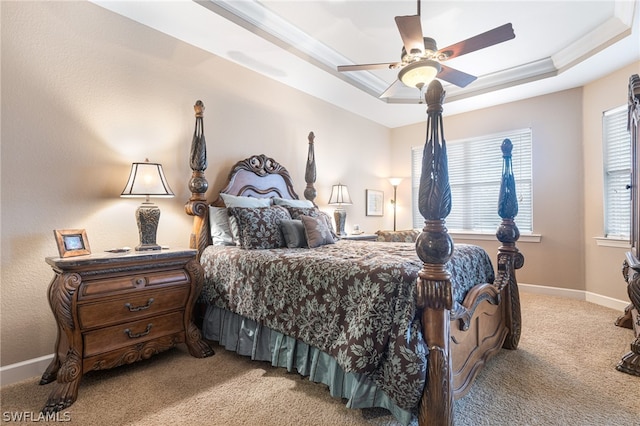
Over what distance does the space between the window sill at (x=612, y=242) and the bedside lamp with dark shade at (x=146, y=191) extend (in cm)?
453

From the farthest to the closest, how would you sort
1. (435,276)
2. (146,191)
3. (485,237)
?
(485,237) → (146,191) → (435,276)

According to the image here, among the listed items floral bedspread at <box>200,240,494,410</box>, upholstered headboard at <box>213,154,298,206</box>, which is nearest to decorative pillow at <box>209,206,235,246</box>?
upholstered headboard at <box>213,154,298,206</box>

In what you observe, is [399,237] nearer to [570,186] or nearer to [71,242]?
[570,186]

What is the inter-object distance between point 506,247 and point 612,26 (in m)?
2.38

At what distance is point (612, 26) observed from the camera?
2910 mm

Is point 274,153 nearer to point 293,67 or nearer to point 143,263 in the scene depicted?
point 293,67

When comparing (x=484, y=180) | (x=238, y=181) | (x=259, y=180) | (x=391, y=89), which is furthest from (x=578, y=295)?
(x=238, y=181)

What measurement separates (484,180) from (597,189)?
1.35 metres

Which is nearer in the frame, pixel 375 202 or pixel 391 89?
pixel 391 89

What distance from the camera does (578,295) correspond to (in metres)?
3.91

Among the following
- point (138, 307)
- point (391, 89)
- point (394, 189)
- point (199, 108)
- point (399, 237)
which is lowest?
point (138, 307)

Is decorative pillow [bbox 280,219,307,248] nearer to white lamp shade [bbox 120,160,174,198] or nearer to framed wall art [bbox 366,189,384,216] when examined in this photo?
white lamp shade [bbox 120,160,174,198]

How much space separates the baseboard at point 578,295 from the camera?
3432mm

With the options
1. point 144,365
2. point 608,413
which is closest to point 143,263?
point 144,365
